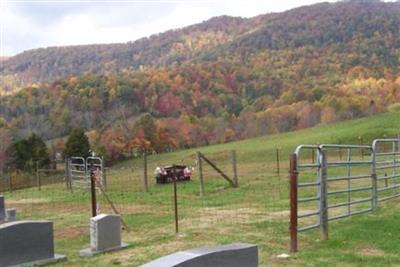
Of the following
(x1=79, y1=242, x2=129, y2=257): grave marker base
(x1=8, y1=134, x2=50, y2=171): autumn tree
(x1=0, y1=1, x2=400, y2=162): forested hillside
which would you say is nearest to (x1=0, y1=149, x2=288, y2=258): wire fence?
(x1=79, y1=242, x2=129, y2=257): grave marker base

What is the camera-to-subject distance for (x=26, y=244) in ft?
33.5

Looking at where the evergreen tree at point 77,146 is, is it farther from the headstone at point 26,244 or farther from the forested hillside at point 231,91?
the headstone at point 26,244

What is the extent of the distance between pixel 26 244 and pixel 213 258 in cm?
543

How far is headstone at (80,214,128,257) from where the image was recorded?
35.6 feet

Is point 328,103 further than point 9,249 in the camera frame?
Yes

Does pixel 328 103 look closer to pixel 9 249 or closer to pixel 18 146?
pixel 18 146

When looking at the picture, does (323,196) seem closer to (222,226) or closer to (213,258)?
(222,226)

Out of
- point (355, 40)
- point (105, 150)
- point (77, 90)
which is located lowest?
point (105, 150)

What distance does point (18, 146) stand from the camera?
66812mm

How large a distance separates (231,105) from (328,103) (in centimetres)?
1868

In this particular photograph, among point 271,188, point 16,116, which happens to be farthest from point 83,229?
point 16,116

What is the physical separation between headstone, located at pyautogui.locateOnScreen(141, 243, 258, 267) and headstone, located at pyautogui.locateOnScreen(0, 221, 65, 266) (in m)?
5.16

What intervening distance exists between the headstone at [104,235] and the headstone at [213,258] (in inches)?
198

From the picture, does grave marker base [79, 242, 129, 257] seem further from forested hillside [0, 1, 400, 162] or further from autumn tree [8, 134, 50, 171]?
forested hillside [0, 1, 400, 162]
